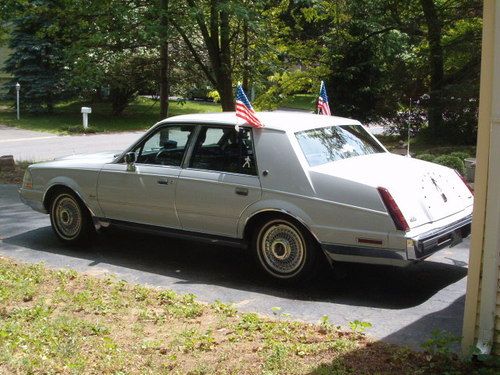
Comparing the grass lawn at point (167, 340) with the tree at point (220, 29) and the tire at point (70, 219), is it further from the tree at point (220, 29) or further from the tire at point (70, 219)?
the tree at point (220, 29)

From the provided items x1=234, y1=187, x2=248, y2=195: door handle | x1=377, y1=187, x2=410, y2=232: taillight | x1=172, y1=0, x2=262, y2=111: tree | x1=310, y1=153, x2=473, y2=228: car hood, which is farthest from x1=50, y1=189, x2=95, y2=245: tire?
x1=172, y1=0, x2=262, y2=111: tree

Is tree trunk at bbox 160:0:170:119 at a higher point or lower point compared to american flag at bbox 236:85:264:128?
higher

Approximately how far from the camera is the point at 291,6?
677 inches

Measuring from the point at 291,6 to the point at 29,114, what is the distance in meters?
18.3

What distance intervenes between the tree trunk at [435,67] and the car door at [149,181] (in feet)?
37.6

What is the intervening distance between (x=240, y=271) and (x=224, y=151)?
1249 mm

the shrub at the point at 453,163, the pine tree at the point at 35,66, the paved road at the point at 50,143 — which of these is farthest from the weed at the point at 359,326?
the pine tree at the point at 35,66

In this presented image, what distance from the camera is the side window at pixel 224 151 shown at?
6285 millimetres

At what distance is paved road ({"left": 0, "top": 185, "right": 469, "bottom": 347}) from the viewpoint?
5160 mm

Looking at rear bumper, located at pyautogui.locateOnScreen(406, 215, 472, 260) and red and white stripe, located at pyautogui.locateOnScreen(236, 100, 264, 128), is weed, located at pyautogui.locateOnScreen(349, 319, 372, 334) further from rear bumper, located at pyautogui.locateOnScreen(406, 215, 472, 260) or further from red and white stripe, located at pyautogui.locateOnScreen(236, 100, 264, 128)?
red and white stripe, located at pyautogui.locateOnScreen(236, 100, 264, 128)

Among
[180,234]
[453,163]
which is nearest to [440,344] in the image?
[180,234]

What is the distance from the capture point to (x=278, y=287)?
597cm

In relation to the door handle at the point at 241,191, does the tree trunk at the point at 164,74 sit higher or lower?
higher

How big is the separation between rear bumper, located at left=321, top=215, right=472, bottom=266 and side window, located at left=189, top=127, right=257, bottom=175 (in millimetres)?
1185
